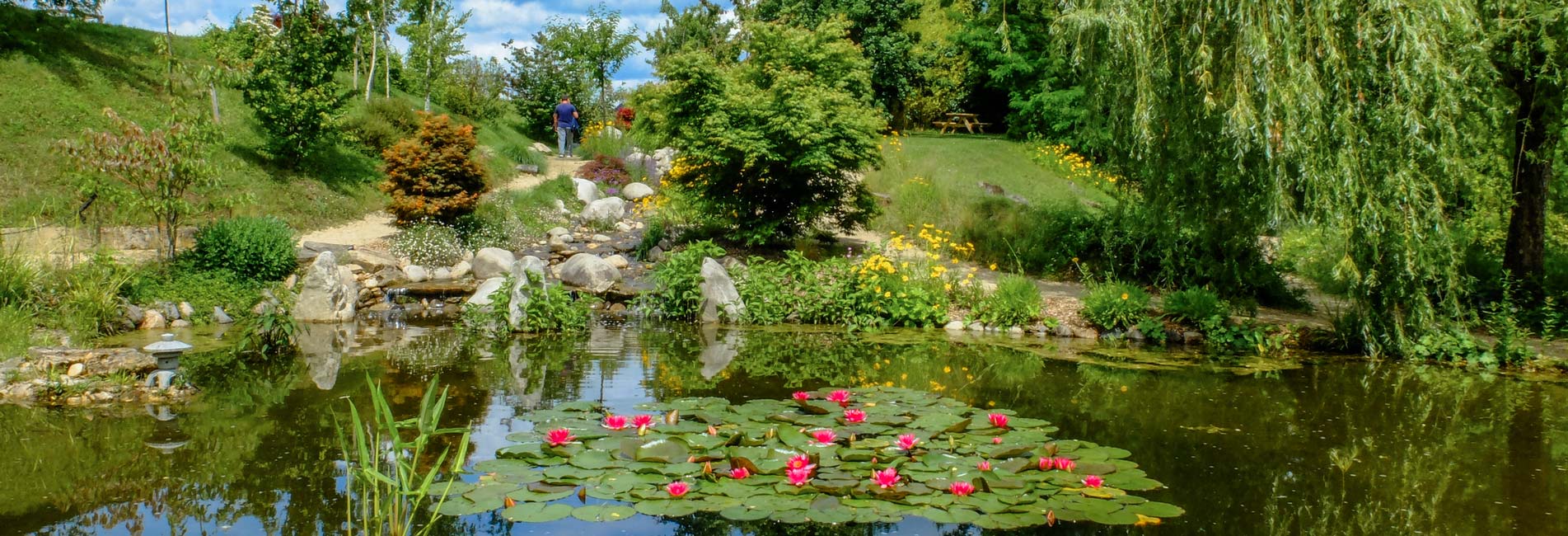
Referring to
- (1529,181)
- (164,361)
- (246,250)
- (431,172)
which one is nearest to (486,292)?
(246,250)

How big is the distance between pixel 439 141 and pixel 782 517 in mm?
10592

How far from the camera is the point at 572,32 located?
24859mm

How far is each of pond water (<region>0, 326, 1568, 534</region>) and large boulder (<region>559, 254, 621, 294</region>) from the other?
1.86 m

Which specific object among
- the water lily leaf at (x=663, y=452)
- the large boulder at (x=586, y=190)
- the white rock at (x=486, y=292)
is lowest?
the water lily leaf at (x=663, y=452)

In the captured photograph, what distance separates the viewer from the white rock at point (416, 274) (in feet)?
37.0

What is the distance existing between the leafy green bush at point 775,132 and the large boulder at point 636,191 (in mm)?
3897

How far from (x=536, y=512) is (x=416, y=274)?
8.38 meters

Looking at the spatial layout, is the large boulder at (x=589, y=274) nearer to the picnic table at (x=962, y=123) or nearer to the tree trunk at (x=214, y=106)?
the tree trunk at (x=214, y=106)

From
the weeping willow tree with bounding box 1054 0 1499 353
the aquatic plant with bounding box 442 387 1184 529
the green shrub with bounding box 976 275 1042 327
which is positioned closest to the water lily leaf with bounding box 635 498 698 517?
the aquatic plant with bounding box 442 387 1184 529

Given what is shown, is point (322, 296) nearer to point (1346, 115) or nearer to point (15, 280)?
point (15, 280)

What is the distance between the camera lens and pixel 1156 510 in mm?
3984

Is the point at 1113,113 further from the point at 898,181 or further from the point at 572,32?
the point at 572,32

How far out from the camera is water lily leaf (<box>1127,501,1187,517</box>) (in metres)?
3.95

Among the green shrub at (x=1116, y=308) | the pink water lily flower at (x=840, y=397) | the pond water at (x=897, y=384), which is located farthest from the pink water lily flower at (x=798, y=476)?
the green shrub at (x=1116, y=308)
